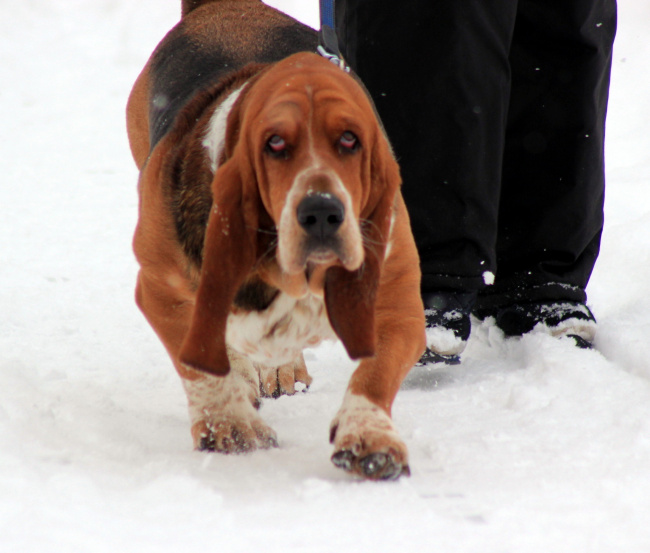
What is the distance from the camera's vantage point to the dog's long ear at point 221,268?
5.63 ft

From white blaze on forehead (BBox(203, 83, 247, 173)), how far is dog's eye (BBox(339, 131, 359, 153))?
36 centimetres

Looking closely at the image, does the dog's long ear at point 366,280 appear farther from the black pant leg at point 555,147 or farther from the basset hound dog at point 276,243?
the black pant leg at point 555,147

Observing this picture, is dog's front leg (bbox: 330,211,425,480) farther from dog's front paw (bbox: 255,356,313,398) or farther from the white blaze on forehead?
dog's front paw (bbox: 255,356,313,398)

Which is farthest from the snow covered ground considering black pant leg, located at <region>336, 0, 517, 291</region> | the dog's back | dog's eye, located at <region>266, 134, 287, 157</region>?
the dog's back

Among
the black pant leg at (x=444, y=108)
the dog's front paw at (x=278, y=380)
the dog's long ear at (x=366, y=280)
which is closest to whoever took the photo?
the dog's long ear at (x=366, y=280)

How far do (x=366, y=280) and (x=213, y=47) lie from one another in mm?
1141

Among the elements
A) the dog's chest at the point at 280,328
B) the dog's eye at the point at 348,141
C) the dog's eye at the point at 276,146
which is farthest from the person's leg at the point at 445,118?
the dog's eye at the point at 276,146

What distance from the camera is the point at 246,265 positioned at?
175 cm

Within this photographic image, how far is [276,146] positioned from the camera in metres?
1.68

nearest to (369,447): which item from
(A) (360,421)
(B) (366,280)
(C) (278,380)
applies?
(A) (360,421)

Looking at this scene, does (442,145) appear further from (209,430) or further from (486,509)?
(486,509)

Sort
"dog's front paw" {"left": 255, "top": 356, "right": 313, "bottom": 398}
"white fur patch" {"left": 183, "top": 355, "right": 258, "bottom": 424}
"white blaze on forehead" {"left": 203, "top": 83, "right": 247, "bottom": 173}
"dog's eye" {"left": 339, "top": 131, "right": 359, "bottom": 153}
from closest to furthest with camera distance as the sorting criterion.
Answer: "dog's eye" {"left": 339, "top": 131, "right": 359, "bottom": 153} < "white blaze on forehead" {"left": 203, "top": 83, "right": 247, "bottom": 173} < "white fur patch" {"left": 183, "top": 355, "right": 258, "bottom": 424} < "dog's front paw" {"left": 255, "top": 356, "right": 313, "bottom": 398}

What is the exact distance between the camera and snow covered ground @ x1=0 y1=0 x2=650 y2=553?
1351mm

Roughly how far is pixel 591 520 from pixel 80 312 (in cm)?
242
